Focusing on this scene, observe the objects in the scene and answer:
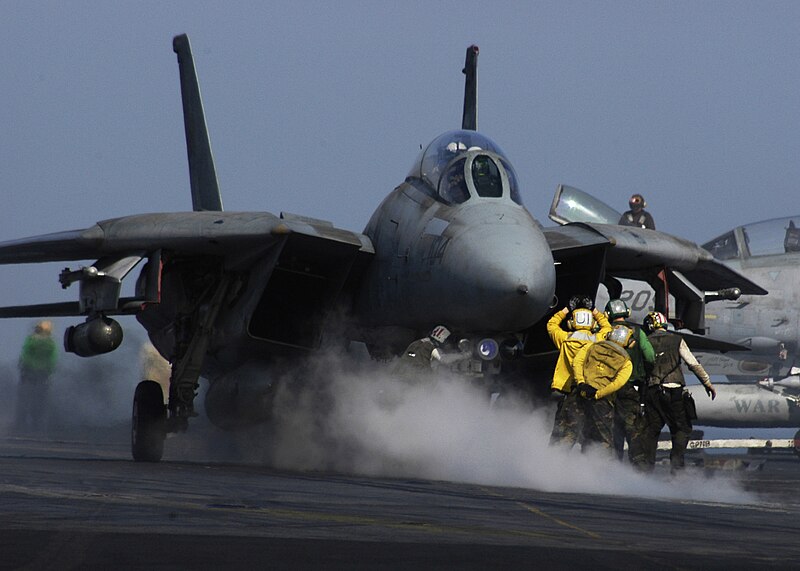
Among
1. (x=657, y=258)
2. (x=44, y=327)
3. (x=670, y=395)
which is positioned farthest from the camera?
(x=44, y=327)

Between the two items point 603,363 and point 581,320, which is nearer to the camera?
point 603,363

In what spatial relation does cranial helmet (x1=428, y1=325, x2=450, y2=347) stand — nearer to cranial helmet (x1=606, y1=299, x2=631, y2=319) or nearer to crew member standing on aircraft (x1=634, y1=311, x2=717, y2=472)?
cranial helmet (x1=606, y1=299, x2=631, y2=319)

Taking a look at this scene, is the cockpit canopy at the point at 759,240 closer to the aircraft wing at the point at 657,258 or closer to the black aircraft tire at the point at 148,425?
the aircraft wing at the point at 657,258

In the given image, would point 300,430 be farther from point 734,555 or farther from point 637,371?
point 734,555

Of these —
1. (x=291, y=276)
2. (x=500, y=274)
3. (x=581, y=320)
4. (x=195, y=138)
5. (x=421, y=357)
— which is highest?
(x=195, y=138)

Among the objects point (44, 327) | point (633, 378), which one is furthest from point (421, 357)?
point (44, 327)

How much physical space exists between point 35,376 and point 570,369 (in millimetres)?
18997

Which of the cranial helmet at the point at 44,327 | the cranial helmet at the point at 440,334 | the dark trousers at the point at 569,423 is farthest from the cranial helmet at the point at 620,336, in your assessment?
the cranial helmet at the point at 44,327

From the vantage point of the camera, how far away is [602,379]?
12.1 metres

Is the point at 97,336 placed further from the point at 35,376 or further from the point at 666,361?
the point at 35,376

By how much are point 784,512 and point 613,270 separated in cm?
732

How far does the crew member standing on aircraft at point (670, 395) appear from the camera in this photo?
527 inches

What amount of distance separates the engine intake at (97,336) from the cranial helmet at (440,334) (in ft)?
10.8

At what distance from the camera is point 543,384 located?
610 inches
